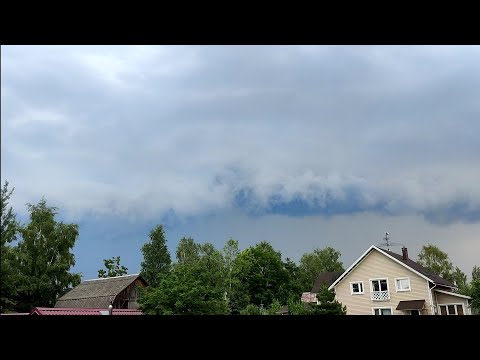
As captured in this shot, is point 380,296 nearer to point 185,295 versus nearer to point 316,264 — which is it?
point 185,295

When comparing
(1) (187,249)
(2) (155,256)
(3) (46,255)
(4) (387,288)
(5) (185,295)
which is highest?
Result: (1) (187,249)

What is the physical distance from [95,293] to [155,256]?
18.5ft

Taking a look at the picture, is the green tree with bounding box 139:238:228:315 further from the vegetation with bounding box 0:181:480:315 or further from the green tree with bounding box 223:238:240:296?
the green tree with bounding box 223:238:240:296

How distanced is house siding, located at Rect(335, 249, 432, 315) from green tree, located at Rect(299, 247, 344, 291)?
677 centimetres

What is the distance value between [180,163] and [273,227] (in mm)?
10548

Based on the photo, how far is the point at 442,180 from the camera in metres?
29.2

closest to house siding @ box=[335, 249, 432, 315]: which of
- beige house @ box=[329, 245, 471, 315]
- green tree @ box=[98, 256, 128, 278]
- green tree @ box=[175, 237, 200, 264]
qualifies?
beige house @ box=[329, 245, 471, 315]

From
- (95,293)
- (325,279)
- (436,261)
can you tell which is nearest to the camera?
(95,293)

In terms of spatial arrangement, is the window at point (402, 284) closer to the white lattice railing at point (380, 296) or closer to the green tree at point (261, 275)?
the white lattice railing at point (380, 296)

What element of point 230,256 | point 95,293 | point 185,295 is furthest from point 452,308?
point 95,293

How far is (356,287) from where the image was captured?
13719mm

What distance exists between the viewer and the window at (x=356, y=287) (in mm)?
13656
